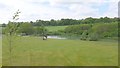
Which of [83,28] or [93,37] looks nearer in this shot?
[93,37]

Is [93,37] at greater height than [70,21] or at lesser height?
lesser

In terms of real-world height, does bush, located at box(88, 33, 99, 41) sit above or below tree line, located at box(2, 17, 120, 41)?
below

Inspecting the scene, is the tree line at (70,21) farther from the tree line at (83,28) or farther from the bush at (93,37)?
the bush at (93,37)

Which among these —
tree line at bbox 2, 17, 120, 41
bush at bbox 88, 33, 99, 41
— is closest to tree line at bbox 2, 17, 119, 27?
tree line at bbox 2, 17, 120, 41

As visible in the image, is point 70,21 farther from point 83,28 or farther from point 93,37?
point 93,37

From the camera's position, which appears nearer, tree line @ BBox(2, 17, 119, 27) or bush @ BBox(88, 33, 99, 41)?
bush @ BBox(88, 33, 99, 41)

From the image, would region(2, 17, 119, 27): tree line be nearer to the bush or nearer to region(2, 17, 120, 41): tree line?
region(2, 17, 120, 41): tree line

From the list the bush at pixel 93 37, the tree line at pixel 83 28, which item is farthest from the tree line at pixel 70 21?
the bush at pixel 93 37

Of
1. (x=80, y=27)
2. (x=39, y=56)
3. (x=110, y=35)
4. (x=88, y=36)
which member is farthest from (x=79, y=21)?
(x=39, y=56)

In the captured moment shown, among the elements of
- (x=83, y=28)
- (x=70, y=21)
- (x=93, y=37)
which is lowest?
(x=93, y=37)

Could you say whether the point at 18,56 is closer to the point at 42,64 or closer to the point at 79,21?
the point at 42,64

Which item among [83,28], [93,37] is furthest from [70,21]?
[93,37]

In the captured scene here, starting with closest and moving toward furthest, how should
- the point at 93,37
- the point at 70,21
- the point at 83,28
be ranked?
the point at 93,37
the point at 83,28
the point at 70,21

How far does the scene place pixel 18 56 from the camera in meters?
21.2
